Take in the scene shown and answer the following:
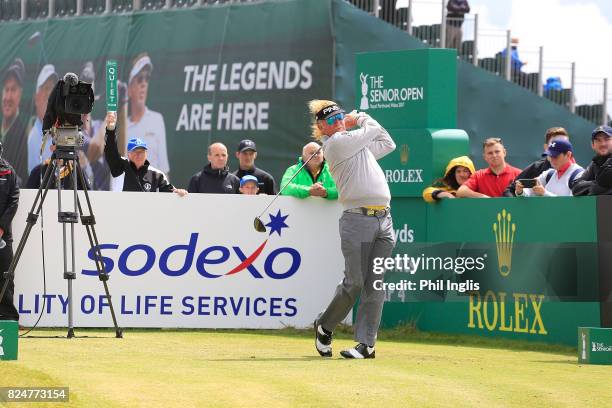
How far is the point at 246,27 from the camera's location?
25.7 m

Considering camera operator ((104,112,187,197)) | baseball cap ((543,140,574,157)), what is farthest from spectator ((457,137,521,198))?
camera operator ((104,112,187,197))

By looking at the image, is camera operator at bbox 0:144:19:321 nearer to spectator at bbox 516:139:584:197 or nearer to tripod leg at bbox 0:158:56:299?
tripod leg at bbox 0:158:56:299

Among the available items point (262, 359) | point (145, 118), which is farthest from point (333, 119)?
point (145, 118)

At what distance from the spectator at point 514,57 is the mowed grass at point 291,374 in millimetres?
12741

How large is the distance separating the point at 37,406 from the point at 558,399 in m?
3.18

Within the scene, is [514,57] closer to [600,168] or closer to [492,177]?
[492,177]

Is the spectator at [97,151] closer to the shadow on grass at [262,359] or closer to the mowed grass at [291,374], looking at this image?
the mowed grass at [291,374]

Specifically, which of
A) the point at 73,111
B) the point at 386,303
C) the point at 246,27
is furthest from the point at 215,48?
the point at 73,111

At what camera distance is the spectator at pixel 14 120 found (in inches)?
1153

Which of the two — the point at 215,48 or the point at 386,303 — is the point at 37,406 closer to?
the point at 386,303

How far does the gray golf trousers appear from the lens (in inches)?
420

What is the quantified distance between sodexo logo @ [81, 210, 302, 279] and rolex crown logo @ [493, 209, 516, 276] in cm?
202

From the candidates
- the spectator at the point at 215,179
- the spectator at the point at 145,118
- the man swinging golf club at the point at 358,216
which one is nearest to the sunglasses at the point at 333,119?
the man swinging golf club at the point at 358,216

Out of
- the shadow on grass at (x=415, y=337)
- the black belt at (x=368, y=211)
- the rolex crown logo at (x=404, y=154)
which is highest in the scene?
the rolex crown logo at (x=404, y=154)
